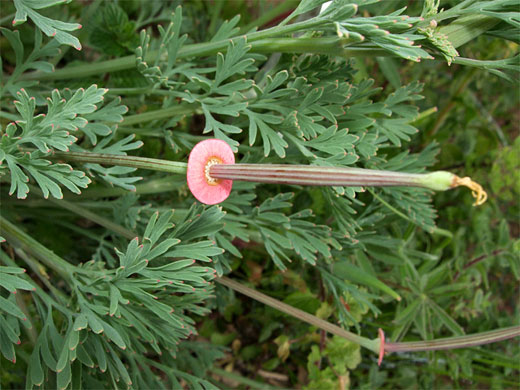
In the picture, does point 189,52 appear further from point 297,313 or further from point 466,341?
point 466,341

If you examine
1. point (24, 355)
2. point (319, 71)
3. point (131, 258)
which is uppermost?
point (319, 71)

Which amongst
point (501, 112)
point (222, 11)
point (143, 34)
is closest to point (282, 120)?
point (143, 34)

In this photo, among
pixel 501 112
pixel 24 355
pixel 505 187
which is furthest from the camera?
pixel 501 112

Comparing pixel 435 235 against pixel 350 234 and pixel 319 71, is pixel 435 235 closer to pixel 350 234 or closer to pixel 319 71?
pixel 350 234

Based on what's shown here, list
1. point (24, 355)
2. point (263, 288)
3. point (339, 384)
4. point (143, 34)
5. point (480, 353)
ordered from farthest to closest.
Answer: point (263, 288), point (480, 353), point (339, 384), point (24, 355), point (143, 34)

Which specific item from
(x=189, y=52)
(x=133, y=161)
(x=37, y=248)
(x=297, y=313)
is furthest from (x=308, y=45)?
(x=37, y=248)

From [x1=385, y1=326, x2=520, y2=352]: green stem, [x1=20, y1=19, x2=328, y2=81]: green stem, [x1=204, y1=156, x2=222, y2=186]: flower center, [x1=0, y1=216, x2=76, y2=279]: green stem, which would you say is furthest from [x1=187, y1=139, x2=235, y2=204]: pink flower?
[x1=385, y1=326, x2=520, y2=352]: green stem

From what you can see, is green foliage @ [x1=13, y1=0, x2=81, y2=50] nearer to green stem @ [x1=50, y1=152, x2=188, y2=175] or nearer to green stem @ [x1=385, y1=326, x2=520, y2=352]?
green stem @ [x1=50, y1=152, x2=188, y2=175]
